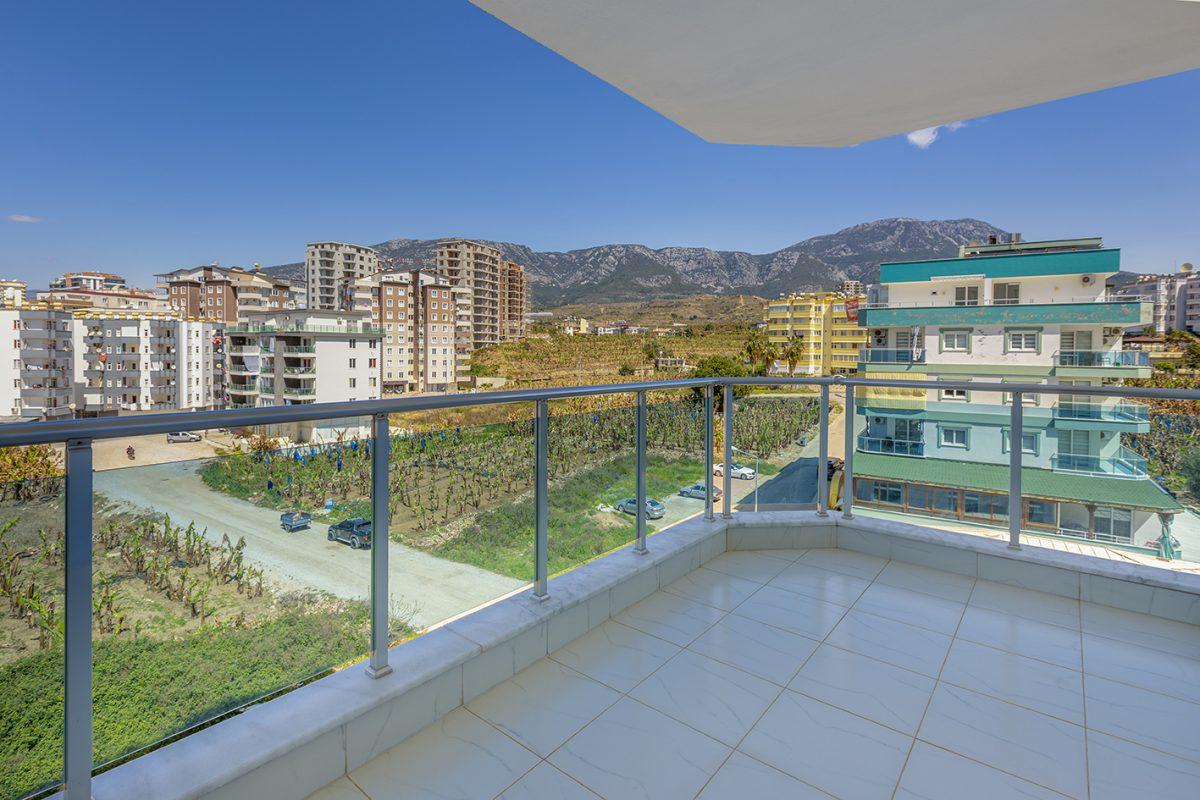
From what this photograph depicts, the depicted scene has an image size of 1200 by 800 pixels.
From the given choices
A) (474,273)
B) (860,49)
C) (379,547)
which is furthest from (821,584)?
(474,273)

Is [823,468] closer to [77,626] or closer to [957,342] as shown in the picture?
[77,626]

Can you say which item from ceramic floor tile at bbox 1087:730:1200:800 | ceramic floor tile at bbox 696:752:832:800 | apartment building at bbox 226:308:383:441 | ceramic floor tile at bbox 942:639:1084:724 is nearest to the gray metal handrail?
ceramic floor tile at bbox 696:752:832:800

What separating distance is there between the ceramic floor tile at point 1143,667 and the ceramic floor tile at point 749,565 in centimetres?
127

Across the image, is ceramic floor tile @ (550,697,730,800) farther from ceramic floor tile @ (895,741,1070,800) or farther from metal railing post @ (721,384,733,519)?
metal railing post @ (721,384,733,519)

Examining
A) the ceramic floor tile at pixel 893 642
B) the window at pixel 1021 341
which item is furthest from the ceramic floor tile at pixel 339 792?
the window at pixel 1021 341

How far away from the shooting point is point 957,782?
4.77ft

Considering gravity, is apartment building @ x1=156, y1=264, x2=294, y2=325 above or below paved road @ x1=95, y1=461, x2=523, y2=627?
above

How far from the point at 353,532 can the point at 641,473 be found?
1466 millimetres

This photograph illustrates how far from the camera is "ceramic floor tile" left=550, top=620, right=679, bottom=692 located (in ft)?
6.38

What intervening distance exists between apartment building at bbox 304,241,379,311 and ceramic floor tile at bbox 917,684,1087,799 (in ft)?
255

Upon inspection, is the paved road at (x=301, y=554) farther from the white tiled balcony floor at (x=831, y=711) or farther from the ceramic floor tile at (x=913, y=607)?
the ceramic floor tile at (x=913, y=607)

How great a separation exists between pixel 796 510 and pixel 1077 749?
188cm

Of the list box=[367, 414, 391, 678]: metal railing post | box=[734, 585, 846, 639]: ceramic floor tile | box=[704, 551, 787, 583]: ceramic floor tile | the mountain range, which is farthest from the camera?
the mountain range

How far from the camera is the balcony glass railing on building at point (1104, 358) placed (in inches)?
396
